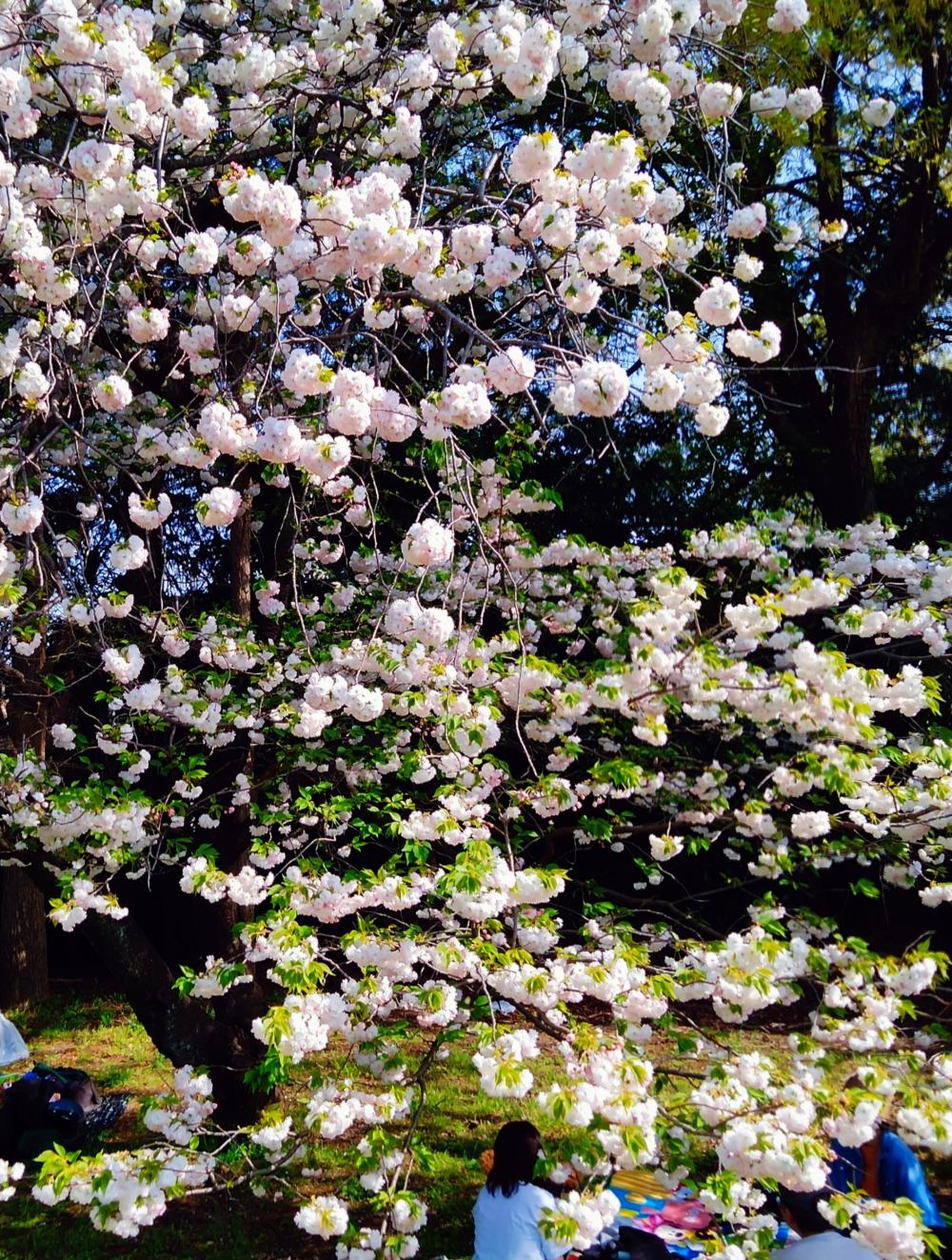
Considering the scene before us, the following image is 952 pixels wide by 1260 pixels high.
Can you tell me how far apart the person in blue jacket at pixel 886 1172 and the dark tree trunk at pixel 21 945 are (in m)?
6.22

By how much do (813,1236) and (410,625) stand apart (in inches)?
79.4

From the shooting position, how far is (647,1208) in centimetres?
401

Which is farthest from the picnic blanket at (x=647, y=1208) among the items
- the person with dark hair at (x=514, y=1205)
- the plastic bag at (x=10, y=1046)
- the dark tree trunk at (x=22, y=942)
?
the dark tree trunk at (x=22, y=942)

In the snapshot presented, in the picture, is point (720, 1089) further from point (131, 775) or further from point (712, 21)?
point (712, 21)

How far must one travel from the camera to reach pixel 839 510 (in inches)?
267

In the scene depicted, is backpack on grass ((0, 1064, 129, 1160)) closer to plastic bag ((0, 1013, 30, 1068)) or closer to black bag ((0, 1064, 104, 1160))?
black bag ((0, 1064, 104, 1160))

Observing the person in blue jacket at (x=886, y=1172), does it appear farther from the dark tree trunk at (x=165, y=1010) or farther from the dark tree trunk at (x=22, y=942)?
the dark tree trunk at (x=22, y=942)

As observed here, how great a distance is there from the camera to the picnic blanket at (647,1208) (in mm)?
3672

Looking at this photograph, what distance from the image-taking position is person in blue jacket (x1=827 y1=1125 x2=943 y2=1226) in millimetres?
3113

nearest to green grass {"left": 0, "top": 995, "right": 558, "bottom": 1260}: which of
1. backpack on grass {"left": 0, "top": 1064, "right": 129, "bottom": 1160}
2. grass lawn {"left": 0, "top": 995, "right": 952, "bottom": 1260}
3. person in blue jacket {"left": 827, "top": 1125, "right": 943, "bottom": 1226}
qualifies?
grass lawn {"left": 0, "top": 995, "right": 952, "bottom": 1260}

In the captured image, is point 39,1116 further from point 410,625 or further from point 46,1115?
point 410,625

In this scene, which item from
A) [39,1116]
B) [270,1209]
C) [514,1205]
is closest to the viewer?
[514,1205]

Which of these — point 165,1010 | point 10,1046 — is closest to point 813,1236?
point 165,1010

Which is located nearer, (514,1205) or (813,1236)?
(813,1236)
